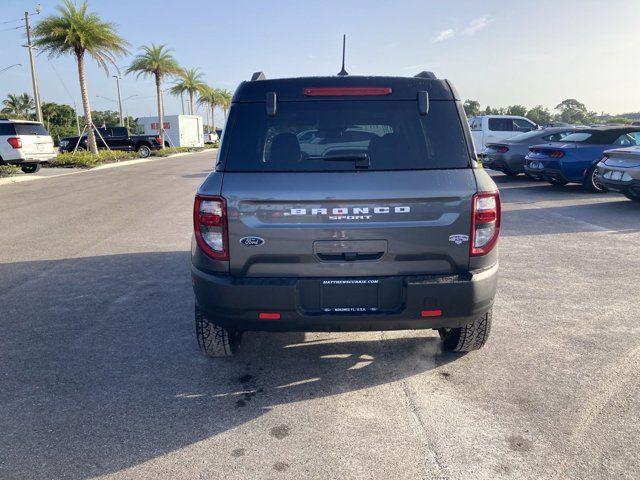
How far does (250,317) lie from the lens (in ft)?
10.4

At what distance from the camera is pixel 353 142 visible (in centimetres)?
339

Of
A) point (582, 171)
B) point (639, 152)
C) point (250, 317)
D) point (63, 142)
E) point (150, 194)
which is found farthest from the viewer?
point (63, 142)

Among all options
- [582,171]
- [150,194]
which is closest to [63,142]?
[150,194]

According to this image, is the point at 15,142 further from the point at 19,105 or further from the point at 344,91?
the point at 19,105

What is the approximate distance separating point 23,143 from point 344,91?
61.9ft

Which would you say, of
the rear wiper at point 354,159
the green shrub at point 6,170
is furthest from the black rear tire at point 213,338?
the green shrub at point 6,170

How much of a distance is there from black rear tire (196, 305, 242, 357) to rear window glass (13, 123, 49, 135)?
725 inches

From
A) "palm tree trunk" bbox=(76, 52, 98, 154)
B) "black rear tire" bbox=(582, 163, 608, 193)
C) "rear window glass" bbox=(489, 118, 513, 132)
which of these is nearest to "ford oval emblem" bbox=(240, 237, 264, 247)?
"black rear tire" bbox=(582, 163, 608, 193)

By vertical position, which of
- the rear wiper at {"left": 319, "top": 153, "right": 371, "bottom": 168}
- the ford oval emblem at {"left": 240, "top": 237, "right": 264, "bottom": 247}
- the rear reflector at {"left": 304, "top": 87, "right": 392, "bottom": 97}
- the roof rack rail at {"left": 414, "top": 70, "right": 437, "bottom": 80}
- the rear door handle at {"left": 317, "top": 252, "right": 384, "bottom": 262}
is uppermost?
the roof rack rail at {"left": 414, "top": 70, "right": 437, "bottom": 80}

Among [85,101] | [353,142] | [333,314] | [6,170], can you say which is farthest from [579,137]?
[85,101]

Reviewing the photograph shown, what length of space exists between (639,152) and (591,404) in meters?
8.68

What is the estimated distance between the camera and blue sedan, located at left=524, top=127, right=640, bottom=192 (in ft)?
41.8

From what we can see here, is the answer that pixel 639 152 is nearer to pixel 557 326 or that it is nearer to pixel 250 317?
pixel 557 326

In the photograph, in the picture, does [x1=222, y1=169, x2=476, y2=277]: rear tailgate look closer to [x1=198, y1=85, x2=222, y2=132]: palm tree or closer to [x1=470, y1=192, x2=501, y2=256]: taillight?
[x1=470, y1=192, x2=501, y2=256]: taillight
